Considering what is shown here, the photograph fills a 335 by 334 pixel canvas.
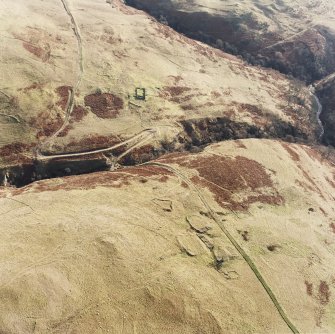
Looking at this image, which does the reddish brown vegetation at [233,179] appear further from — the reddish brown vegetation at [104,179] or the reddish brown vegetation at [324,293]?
the reddish brown vegetation at [324,293]

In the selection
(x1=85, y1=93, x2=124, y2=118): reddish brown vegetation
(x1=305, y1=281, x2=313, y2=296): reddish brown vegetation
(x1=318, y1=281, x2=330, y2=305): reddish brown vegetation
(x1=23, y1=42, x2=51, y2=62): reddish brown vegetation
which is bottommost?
(x1=318, y1=281, x2=330, y2=305): reddish brown vegetation

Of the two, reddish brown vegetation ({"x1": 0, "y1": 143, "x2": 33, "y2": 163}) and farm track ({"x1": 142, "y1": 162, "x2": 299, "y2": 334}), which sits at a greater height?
farm track ({"x1": 142, "y1": 162, "x2": 299, "y2": 334})

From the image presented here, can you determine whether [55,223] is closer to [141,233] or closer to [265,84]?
[141,233]

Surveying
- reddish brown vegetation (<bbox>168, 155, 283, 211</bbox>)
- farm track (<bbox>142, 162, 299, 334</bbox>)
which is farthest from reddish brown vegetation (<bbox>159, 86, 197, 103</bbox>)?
farm track (<bbox>142, 162, 299, 334</bbox>)

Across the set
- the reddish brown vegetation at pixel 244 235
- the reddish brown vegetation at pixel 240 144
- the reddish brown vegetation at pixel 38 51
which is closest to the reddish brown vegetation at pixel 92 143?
the reddish brown vegetation at pixel 38 51

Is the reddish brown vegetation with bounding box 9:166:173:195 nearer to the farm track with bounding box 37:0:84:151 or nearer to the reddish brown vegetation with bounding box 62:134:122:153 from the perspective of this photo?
the reddish brown vegetation with bounding box 62:134:122:153

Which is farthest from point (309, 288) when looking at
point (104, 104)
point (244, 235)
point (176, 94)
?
point (176, 94)

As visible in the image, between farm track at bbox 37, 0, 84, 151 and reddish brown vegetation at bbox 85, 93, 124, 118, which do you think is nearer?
farm track at bbox 37, 0, 84, 151
